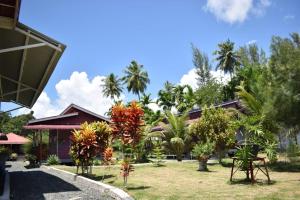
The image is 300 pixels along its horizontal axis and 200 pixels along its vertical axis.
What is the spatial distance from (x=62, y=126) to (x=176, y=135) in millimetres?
8477

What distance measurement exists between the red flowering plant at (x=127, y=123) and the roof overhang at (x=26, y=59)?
8.10 feet

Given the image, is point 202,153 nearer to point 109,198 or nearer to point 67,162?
point 109,198

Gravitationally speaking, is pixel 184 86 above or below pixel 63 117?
above

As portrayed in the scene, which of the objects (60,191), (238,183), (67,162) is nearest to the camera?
(60,191)

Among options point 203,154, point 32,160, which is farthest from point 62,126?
point 203,154

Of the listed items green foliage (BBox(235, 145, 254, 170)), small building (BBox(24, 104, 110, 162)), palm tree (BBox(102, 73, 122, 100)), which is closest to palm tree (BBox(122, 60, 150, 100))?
palm tree (BBox(102, 73, 122, 100))

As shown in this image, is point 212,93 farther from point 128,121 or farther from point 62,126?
point 128,121

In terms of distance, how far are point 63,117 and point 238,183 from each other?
19.1 meters

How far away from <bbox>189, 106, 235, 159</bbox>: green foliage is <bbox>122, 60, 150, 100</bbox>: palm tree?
35114 mm

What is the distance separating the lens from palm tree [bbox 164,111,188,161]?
24020 millimetres

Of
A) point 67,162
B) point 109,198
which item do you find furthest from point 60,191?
point 67,162

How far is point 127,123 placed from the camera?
35.3 feet

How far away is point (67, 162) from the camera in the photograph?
2509cm

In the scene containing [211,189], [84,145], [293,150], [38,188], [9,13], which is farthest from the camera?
[293,150]
